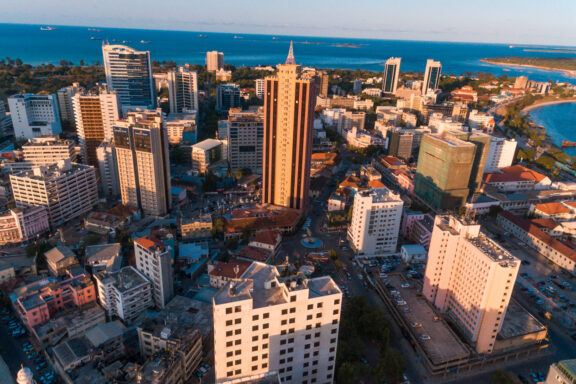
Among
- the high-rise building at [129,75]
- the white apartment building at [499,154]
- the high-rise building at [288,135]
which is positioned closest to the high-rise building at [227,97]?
the high-rise building at [129,75]

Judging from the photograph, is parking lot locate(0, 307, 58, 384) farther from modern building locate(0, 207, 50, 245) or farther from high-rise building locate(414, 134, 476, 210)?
high-rise building locate(414, 134, 476, 210)

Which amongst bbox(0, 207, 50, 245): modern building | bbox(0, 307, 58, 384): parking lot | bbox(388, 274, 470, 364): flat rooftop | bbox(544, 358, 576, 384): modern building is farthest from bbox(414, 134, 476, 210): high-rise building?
bbox(0, 207, 50, 245): modern building

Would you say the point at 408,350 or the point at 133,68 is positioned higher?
the point at 133,68

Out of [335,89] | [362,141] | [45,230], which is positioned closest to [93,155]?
[45,230]

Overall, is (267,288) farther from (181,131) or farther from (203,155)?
(181,131)

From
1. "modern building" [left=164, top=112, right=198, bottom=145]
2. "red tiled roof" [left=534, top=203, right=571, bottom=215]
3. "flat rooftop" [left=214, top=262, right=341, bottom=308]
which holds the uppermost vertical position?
"flat rooftop" [left=214, top=262, right=341, bottom=308]

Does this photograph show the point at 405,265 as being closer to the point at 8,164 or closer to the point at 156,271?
the point at 156,271

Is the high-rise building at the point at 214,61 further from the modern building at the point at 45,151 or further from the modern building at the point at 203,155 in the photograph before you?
the modern building at the point at 45,151
